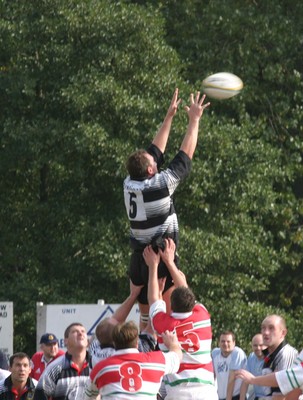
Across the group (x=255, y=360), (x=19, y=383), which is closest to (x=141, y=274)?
(x=19, y=383)

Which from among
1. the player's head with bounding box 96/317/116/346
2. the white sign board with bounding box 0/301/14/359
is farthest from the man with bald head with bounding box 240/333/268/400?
the player's head with bounding box 96/317/116/346

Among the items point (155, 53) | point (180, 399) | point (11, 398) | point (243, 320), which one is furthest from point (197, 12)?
point (180, 399)

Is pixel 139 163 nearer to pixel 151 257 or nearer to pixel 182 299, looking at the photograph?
pixel 151 257

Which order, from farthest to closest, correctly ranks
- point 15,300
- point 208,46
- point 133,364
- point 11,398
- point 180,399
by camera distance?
point 208,46 < point 15,300 < point 11,398 < point 180,399 < point 133,364

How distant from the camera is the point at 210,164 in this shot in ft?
93.7

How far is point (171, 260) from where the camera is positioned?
11.6 m

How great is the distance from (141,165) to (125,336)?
6.42 feet

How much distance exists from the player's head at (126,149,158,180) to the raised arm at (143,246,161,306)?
0.67 metres

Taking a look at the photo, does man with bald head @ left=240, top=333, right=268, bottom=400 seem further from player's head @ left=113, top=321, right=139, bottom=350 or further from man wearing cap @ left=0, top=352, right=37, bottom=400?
player's head @ left=113, top=321, right=139, bottom=350

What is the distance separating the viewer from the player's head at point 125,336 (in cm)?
1019

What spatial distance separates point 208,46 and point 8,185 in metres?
5.95

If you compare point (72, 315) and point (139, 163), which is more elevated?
point (139, 163)

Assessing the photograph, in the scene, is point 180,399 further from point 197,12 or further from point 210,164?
point 197,12

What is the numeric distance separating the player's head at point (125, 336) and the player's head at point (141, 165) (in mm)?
1812
